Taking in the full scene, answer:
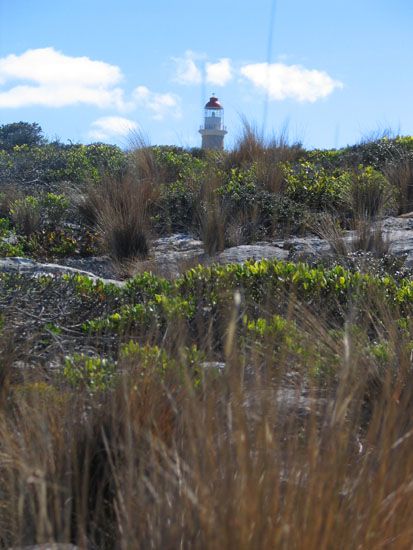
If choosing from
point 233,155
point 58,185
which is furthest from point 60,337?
point 233,155

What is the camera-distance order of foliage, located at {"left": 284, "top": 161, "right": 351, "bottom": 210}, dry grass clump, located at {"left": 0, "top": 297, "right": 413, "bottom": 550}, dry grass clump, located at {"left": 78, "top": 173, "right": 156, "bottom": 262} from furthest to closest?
1. foliage, located at {"left": 284, "top": 161, "right": 351, "bottom": 210}
2. dry grass clump, located at {"left": 78, "top": 173, "right": 156, "bottom": 262}
3. dry grass clump, located at {"left": 0, "top": 297, "right": 413, "bottom": 550}

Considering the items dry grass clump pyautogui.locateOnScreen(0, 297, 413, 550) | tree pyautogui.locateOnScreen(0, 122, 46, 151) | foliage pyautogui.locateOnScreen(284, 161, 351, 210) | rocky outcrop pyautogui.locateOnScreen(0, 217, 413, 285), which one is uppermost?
tree pyautogui.locateOnScreen(0, 122, 46, 151)

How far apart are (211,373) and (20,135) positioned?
58.4 ft

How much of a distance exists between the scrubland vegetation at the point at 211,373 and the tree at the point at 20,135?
8.30m

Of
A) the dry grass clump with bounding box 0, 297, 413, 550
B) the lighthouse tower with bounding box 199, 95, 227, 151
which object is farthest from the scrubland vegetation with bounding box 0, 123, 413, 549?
the lighthouse tower with bounding box 199, 95, 227, 151

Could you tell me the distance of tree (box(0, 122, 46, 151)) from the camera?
1845cm

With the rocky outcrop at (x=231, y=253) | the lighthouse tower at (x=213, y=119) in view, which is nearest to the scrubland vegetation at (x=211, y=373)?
the rocky outcrop at (x=231, y=253)

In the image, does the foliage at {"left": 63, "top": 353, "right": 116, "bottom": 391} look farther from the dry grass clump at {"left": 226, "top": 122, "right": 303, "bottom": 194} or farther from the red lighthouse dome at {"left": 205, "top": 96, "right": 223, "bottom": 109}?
the red lighthouse dome at {"left": 205, "top": 96, "right": 223, "bottom": 109}

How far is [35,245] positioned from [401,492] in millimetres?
6422

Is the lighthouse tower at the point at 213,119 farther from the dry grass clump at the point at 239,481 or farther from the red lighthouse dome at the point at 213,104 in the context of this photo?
the dry grass clump at the point at 239,481

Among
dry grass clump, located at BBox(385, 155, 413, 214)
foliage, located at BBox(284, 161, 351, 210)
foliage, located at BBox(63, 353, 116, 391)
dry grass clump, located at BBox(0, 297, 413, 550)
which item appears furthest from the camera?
dry grass clump, located at BBox(385, 155, 413, 214)

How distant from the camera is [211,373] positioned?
7.91 ft

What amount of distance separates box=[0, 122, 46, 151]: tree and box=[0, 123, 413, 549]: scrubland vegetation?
27.2ft

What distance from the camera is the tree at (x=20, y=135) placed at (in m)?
18.5
